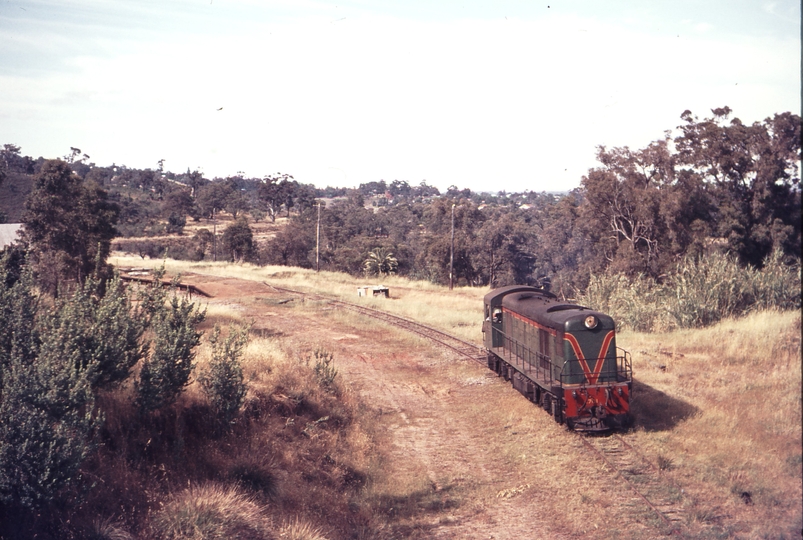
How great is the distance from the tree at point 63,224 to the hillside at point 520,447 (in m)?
12.7

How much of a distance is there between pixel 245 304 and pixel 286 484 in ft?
80.0

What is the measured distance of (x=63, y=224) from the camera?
2930 centimetres

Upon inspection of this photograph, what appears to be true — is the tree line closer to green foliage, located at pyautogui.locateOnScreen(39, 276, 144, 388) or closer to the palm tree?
the palm tree

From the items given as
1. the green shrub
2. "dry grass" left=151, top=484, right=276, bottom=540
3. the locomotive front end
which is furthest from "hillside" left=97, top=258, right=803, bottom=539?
the green shrub

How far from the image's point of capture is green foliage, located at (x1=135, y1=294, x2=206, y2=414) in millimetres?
10523

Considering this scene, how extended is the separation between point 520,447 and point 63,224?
25341 millimetres

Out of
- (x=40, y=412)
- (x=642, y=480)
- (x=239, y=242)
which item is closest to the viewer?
(x=40, y=412)

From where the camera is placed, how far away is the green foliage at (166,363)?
1052 cm

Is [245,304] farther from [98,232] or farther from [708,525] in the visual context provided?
[708,525]

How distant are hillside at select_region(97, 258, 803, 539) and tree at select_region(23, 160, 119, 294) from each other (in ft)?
41.7

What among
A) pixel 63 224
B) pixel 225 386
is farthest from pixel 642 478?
pixel 63 224

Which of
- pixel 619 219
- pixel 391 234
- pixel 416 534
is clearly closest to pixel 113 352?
pixel 416 534

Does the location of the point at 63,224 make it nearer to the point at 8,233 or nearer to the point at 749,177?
the point at 8,233

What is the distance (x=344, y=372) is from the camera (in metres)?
21.2
